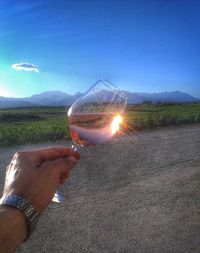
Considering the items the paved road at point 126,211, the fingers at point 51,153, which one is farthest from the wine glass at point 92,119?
the paved road at point 126,211

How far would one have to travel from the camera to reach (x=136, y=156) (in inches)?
397

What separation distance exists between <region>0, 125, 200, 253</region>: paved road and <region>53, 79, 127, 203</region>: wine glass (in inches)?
138

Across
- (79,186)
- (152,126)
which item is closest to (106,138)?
(79,186)

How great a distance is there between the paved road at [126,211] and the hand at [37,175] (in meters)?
3.78

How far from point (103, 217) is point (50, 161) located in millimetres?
4657

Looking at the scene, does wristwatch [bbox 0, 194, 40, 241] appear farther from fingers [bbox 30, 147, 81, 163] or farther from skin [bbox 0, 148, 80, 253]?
fingers [bbox 30, 147, 81, 163]

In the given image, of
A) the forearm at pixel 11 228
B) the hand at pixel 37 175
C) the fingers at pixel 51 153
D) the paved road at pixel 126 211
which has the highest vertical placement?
the fingers at pixel 51 153

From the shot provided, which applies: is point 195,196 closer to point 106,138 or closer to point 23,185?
point 106,138

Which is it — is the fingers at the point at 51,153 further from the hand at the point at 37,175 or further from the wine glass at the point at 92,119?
the wine glass at the point at 92,119

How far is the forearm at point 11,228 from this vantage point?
100cm

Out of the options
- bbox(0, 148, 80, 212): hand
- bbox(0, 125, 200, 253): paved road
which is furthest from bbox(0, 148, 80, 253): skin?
bbox(0, 125, 200, 253): paved road

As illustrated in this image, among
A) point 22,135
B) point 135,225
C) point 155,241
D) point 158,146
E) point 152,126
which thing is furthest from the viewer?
point 152,126

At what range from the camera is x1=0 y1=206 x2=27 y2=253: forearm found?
3.26 feet

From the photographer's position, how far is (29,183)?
1062 millimetres
